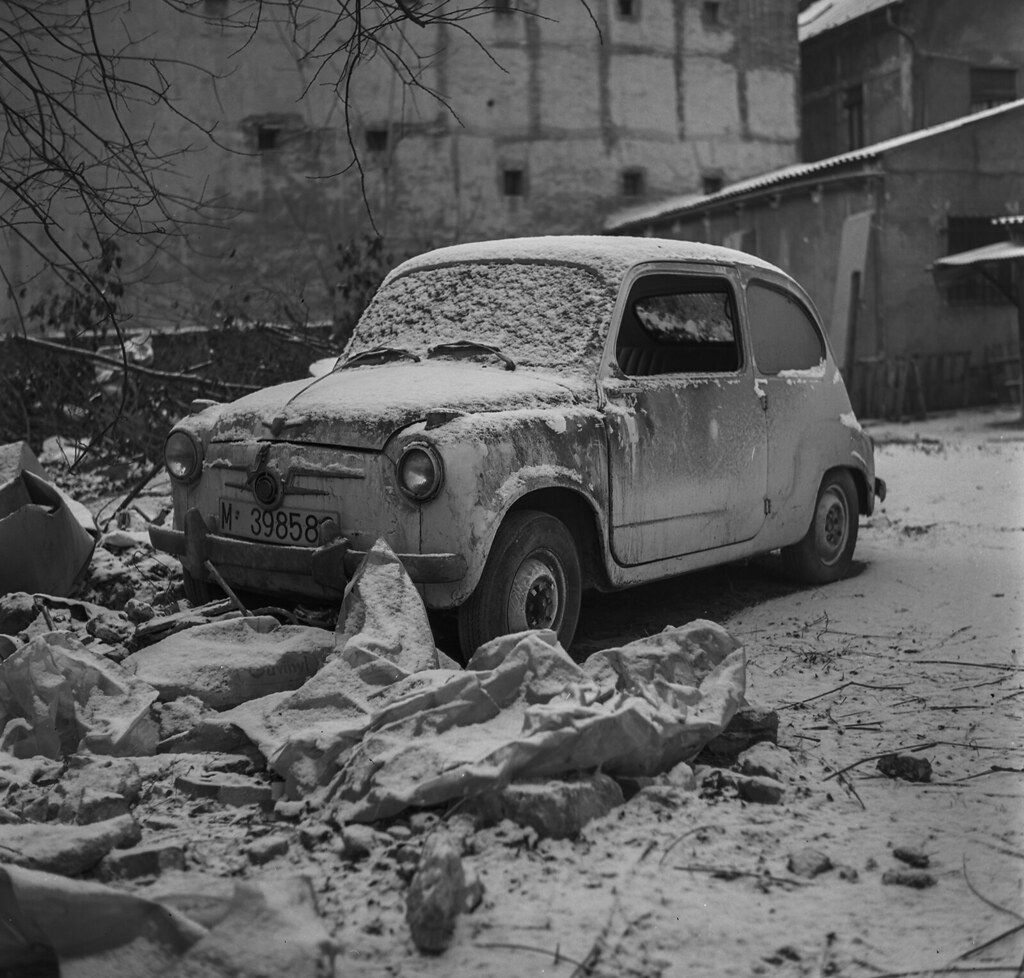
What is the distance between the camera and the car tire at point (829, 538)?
6410 millimetres

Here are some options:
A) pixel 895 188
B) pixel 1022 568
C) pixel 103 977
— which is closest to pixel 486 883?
pixel 103 977

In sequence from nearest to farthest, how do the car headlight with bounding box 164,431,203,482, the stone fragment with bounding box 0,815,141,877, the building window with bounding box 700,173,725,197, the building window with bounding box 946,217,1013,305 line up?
the stone fragment with bounding box 0,815,141,877
the car headlight with bounding box 164,431,203,482
the building window with bounding box 946,217,1013,305
the building window with bounding box 700,173,725,197

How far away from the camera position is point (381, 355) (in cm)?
543

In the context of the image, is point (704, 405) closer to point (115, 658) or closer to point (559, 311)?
point (559, 311)

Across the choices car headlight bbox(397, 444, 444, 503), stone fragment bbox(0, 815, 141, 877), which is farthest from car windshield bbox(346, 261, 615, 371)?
stone fragment bbox(0, 815, 141, 877)

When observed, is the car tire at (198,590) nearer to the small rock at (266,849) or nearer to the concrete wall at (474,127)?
the small rock at (266,849)

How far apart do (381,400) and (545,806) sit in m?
1.95

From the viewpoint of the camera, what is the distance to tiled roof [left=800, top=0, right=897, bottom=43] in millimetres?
25875

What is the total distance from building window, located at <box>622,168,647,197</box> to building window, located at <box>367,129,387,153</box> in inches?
208

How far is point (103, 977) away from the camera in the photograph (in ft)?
7.86

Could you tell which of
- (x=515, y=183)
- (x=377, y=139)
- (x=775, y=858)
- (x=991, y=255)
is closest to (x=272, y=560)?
(x=775, y=858)

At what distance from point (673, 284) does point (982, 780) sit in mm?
2884

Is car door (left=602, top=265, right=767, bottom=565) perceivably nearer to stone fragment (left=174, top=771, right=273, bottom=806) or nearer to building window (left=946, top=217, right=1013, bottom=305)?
stone fragment (left=174, top=771, right=273, bottom=806)

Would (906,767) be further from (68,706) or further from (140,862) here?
(68,706)
